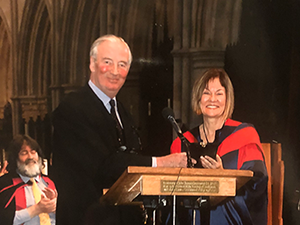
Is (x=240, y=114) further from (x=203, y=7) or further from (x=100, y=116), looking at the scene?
(x=100, y=116)

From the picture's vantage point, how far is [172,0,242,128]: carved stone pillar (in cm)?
390

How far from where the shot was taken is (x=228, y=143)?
3.53 meters

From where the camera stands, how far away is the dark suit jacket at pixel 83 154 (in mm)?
3191

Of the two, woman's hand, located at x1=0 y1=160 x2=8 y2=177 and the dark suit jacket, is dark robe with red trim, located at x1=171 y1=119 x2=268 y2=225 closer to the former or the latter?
the dark suit jacket

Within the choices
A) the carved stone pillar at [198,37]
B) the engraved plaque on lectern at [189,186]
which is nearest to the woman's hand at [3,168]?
the carved stone pillar at [198,37]

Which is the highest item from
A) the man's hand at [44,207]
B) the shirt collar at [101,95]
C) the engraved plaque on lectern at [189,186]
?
the shirt collar at [101,95]

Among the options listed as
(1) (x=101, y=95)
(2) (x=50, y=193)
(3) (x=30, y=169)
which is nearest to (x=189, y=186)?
(1) (x=101, y=95)

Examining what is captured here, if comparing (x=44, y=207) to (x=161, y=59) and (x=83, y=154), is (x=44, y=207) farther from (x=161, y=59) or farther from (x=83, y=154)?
(x=161, y=59)

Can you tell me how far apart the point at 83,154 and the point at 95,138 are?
0.17 meters

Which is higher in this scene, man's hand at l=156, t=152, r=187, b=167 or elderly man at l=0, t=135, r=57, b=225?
man's hand at l=156, t=152, r=187, b=167

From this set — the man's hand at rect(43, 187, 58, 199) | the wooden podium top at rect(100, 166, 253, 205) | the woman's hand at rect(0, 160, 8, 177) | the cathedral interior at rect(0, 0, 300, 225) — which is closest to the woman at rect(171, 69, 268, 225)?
the cathedral interior at rect(0, 0, 300, 225)

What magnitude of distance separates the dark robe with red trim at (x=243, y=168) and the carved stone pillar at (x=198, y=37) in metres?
0.58

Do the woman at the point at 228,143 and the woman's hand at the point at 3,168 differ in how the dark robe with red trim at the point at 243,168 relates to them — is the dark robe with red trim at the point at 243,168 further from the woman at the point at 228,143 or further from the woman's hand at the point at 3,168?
the woman's hand at the point at 3,168

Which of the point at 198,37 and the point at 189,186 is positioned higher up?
the point at 198,37
